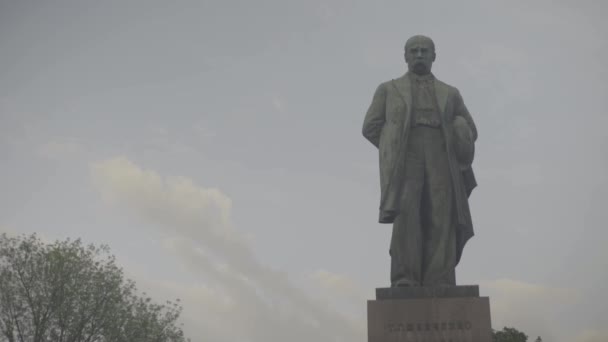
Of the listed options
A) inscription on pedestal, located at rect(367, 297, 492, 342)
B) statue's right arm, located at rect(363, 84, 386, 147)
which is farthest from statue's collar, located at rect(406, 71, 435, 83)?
inscription on pedestal, located at rect(367, 297, 492, 342)

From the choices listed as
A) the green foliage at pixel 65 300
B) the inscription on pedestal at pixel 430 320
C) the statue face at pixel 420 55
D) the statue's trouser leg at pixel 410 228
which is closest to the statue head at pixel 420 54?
the statue face at pixel 420 55

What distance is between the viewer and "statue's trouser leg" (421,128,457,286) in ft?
34.6

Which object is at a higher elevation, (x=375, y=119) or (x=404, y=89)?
(x=404, y=89)

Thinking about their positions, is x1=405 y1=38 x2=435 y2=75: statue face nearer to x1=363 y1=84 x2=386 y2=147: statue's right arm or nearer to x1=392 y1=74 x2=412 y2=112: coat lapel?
x1=392 y1=74 x2=412 y2=112: coat lapel

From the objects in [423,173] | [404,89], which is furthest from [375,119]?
[423,173]

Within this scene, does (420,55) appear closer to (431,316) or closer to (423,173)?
(423,173)

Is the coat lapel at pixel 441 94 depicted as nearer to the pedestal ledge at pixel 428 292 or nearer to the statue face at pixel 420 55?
the statue face at pixel 420 55

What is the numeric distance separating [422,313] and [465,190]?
→ 2518 mm

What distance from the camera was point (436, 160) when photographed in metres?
11.0

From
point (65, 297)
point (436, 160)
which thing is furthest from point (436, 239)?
point (65, 297)

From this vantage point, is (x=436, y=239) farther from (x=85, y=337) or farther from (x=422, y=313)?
(x=85, y=337)

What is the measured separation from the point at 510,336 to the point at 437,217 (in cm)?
3044

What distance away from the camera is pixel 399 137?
1100 centimetres

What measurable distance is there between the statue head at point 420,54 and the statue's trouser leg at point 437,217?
116 cm
